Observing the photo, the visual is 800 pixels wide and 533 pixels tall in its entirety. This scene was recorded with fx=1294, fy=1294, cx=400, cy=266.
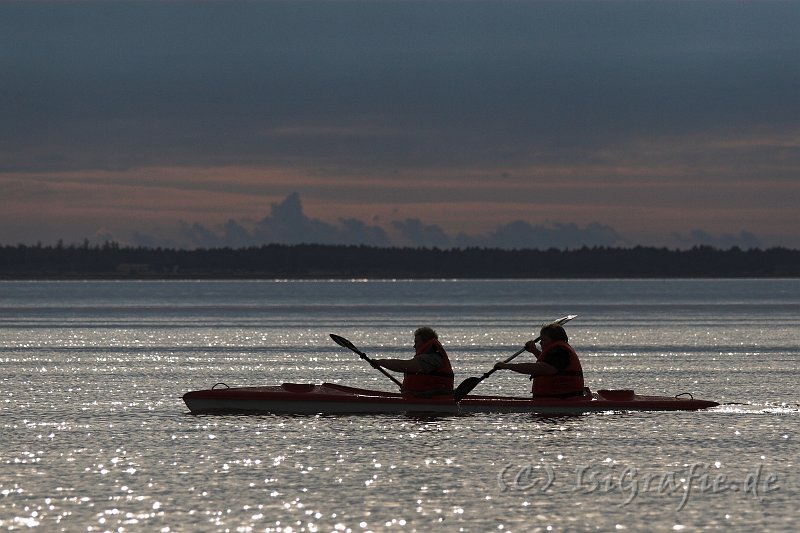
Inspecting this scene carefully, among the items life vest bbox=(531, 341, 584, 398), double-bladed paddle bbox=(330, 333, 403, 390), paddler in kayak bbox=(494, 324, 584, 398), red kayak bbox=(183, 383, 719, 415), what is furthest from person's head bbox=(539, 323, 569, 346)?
double-bladed paddle bbox=(330, 333, 403, 390)

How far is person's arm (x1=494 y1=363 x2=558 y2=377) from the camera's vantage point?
25.1 meters

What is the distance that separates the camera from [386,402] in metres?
25.8

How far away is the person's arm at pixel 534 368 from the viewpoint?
25078mm

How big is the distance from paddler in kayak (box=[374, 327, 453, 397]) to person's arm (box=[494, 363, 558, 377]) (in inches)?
44.2

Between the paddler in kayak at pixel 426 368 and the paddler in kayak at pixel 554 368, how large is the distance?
1122mm

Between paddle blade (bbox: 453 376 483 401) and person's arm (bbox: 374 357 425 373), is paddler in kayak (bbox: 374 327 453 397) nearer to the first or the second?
person's arm (bbox: 374 357 425 373)

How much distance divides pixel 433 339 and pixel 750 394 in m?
10.6

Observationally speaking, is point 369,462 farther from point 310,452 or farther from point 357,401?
point 357,401

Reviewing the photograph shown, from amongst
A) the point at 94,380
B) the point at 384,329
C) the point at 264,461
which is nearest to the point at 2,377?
the point at 94,380

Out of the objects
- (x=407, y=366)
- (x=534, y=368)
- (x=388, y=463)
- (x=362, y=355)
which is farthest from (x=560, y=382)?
(x=388, y=463)

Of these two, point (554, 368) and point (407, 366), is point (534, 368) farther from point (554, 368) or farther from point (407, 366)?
point (407, 366)

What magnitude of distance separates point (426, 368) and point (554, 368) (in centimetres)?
251

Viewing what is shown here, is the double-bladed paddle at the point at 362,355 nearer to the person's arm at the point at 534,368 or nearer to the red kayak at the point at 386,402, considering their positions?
the red kayak at the point at 386,402

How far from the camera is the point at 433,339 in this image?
25672 mm
